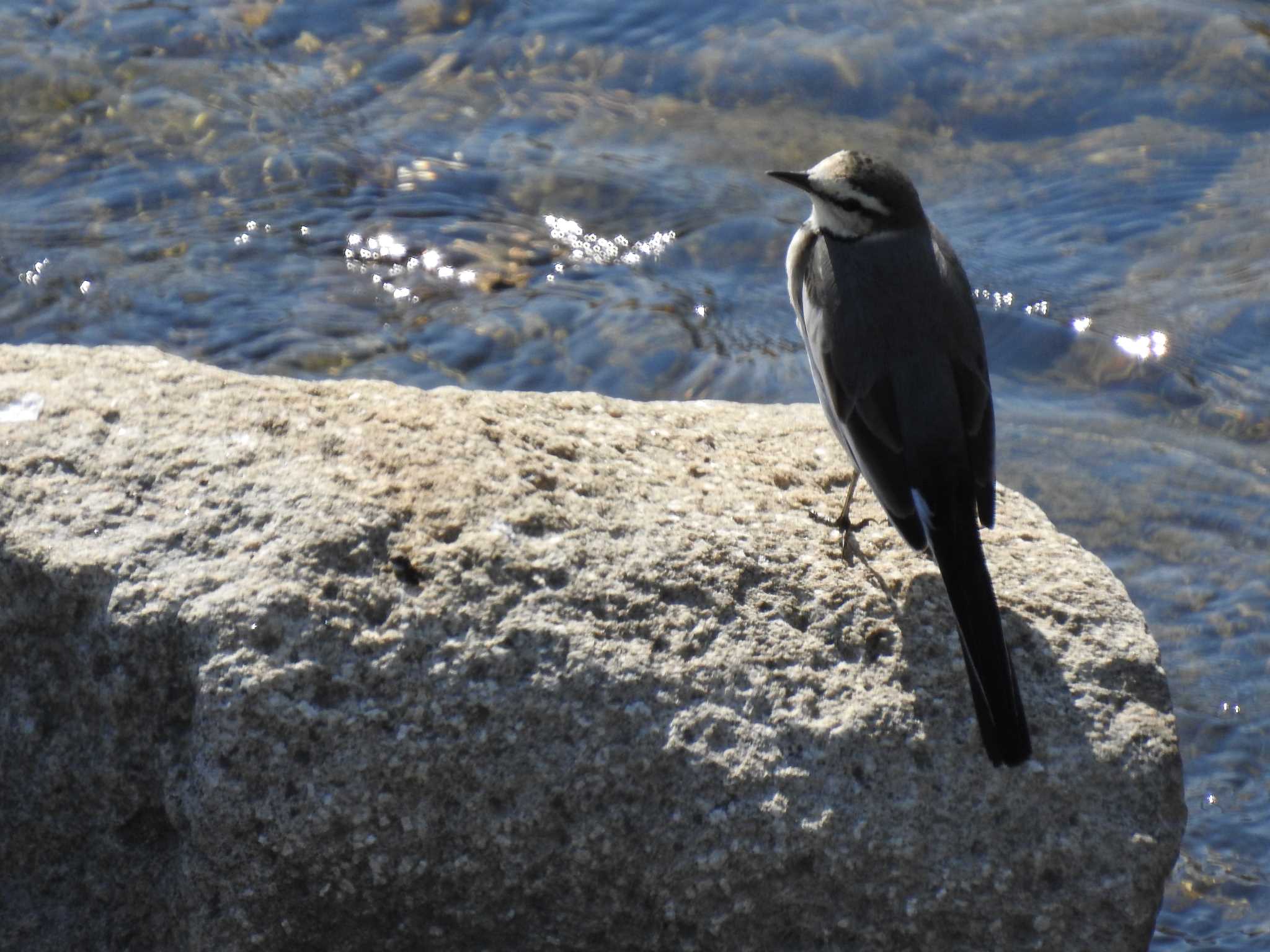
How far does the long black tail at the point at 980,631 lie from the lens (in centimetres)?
381

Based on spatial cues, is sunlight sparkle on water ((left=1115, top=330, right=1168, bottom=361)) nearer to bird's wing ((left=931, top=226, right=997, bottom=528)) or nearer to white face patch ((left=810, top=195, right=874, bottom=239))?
bird's wing ((left=931, top=226, right=997, bottom=528))

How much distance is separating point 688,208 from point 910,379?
5.17 meters

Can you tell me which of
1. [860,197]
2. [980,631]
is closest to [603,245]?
[860,197]

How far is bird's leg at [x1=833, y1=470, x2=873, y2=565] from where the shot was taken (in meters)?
4.51

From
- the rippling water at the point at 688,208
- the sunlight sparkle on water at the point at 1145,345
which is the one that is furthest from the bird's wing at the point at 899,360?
the sunlight sparkle on water at the point at 1145,345

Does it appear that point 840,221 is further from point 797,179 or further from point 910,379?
point 910,379

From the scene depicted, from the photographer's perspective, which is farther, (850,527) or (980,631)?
(850,527)

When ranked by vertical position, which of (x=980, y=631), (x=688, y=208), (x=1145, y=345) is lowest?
(x=1145, y=345)

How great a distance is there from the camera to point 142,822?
375 centimetres

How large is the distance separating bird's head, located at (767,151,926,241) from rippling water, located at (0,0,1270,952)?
7.64 feet

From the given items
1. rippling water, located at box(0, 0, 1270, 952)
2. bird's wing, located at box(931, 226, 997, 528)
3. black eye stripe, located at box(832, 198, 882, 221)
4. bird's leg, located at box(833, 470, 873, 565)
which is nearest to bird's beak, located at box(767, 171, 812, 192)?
black eye stripe, located at box(832, 198, 882, 221)

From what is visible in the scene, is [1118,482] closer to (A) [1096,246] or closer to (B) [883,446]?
(A) [1096,246]

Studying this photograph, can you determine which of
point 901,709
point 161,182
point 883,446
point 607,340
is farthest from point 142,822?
point 161,182

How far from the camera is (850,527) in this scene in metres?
4.77
